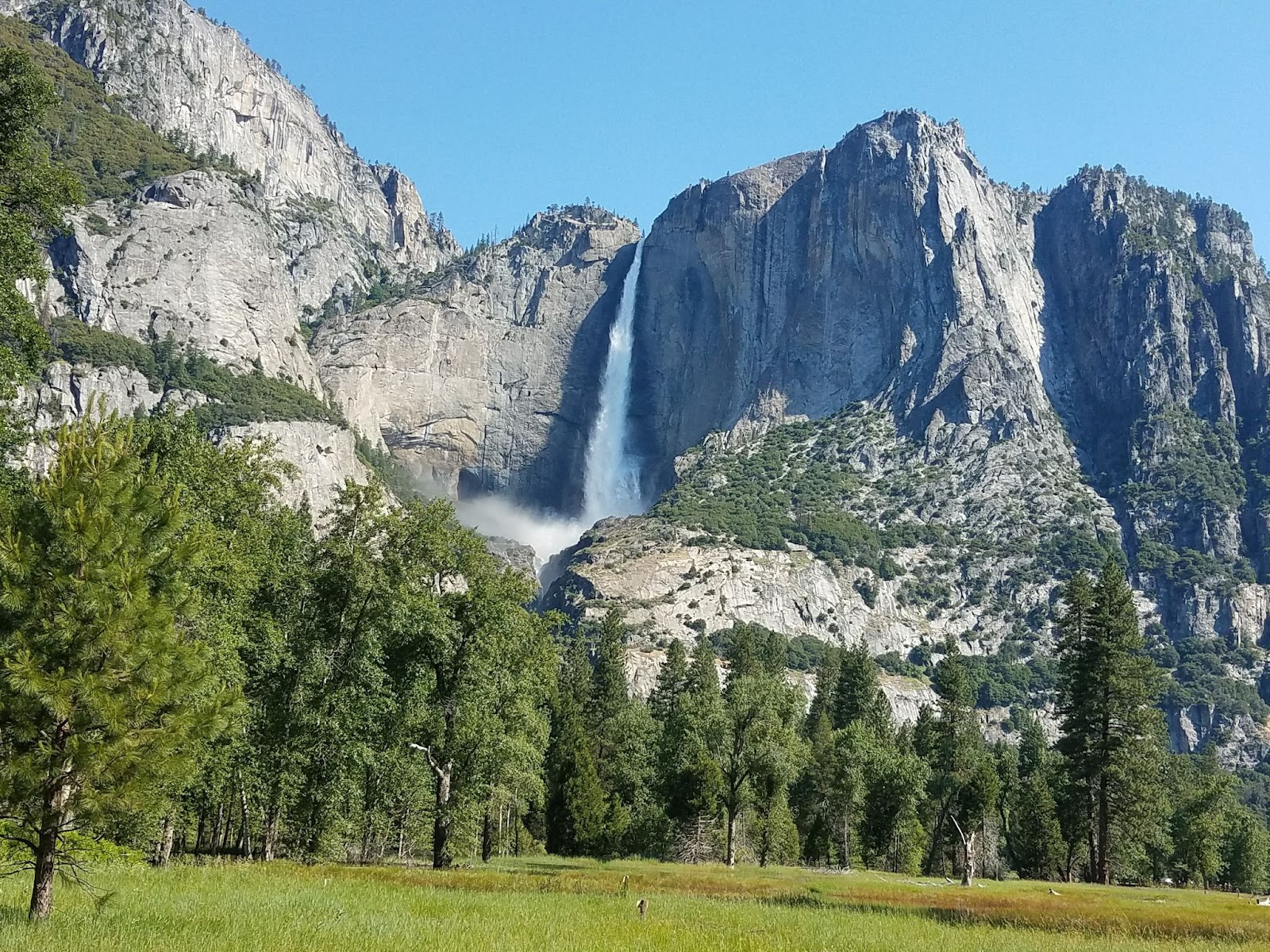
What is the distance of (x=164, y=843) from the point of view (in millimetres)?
31172

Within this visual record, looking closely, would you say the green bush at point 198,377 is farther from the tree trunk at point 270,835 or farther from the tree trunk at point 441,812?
the tree trunk at point 441,812

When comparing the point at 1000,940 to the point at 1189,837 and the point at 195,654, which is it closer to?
the point at 195,654

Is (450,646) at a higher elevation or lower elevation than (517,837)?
higher

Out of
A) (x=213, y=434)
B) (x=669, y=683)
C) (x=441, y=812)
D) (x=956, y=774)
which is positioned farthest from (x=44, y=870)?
(x=213, y=434)

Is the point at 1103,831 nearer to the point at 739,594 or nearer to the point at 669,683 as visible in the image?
the point at 669,683

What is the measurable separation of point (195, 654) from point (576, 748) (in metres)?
46.9

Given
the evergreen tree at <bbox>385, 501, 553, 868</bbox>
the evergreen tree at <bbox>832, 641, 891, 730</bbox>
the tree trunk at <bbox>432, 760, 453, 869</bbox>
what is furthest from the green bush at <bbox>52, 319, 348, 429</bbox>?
the tree trunk at <bbox>432, 760, 453, 869</bbox>

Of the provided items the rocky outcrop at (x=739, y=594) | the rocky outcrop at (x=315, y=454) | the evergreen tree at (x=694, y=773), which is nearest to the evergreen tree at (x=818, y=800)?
the evergreen tree at (x=694, y=773)

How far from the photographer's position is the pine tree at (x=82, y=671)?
47.7 feet

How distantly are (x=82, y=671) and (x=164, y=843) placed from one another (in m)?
19.5

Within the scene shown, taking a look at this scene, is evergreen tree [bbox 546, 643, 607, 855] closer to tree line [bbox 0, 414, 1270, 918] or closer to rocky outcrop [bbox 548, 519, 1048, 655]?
tree line [bbox 0, 414, 1270, 918]

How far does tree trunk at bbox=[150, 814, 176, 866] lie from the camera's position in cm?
2974

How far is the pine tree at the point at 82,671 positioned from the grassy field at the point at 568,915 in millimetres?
1738

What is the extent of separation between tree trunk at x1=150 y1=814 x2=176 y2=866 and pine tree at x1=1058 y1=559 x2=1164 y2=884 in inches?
1617
